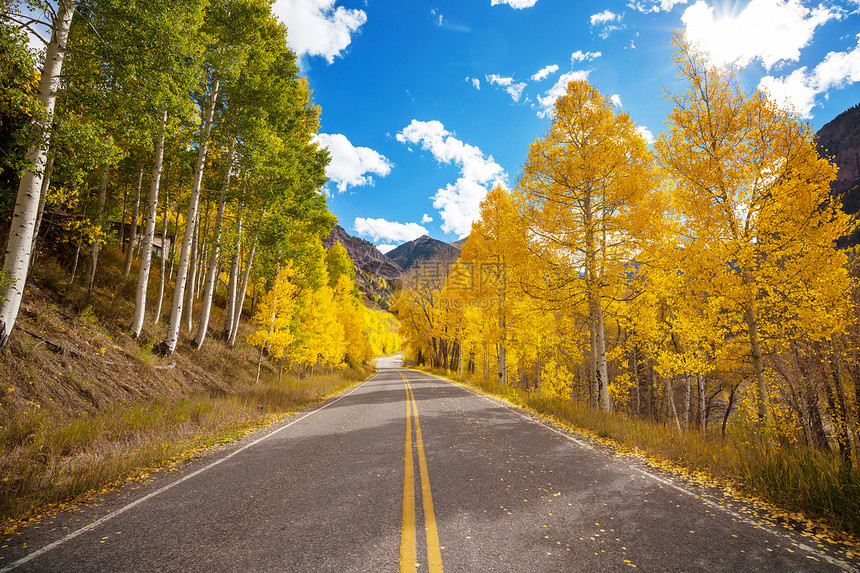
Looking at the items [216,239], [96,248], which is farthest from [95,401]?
[96,248]

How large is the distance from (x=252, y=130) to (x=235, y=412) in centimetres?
961

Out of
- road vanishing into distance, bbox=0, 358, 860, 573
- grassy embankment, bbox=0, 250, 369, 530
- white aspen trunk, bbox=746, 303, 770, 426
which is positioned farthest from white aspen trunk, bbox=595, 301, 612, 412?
grassy embankment, bbox=0, 250, 369, 530

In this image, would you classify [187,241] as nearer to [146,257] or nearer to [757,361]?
[146,257]

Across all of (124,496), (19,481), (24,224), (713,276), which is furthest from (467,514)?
(24,224)

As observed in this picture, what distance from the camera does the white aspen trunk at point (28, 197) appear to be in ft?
21.0

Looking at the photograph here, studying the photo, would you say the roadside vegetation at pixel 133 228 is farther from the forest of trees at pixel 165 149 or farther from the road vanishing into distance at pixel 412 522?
the road vanishing into distance at pixel 412 522

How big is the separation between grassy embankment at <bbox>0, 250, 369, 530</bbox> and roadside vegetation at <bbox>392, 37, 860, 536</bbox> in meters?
9.17

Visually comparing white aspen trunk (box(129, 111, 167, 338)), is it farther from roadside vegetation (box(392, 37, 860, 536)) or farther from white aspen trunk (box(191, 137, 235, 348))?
roadside vegetation (box(392, 37, 860, 536))

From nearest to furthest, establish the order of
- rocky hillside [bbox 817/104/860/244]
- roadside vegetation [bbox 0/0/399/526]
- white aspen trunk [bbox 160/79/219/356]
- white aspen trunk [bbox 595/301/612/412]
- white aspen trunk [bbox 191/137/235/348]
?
roadside vegetation [bbox 0/0/399/526] < white aspen trunk [bbox 595/301/612/412] < white aspen trunk [bbox 160/79/219/356] < white aspen trunk [bbox 191/137/235/348] < rocky hillside [bbox 817/104/860/244]

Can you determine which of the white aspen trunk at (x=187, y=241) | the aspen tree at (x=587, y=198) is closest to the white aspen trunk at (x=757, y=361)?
the aspen tree at (x=587, y=198)

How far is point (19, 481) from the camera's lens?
4.48 m

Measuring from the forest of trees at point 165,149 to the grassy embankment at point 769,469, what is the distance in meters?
12.0

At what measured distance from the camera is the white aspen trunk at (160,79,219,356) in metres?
11.7

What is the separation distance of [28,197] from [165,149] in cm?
785
